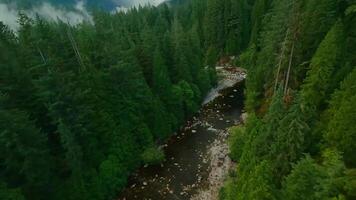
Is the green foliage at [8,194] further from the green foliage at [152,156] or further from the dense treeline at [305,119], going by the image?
the green foliage at [152,156]

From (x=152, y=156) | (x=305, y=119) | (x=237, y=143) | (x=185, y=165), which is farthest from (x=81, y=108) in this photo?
(x=305, y=119)

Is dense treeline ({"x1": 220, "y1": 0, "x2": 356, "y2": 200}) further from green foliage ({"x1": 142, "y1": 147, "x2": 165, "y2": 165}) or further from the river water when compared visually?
green foliage ({"x1": 142, "y1": 147, "x2": 165, "y2": 165})

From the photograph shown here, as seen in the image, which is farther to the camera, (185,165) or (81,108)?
(185,165)

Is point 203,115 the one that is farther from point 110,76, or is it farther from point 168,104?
point 110,76

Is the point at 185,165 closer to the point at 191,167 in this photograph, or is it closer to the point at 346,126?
the point at 191,167

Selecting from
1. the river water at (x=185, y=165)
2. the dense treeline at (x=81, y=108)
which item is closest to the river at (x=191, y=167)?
the river water at (x=185, y=165)
